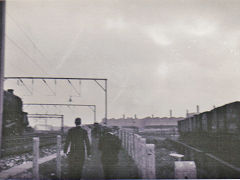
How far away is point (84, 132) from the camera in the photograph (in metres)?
6.43

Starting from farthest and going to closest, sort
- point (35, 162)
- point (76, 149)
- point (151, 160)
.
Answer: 1. point (76, 149)
2. point (35, 162)
3. point (151, 160)

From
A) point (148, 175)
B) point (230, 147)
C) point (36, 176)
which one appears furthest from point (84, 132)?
point (230, 147)

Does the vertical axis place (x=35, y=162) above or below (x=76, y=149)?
below

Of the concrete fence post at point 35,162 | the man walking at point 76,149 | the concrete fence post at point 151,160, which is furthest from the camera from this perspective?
the man walking at point 76,149

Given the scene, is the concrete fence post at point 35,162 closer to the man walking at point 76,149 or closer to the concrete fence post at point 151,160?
the man walking at point 76,149

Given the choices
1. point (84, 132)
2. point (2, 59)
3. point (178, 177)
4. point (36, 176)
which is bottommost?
point (36, 176)

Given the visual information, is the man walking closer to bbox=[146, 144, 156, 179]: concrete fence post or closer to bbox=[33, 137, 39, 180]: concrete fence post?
bbox=[33, 137, 39, 180]: concrete fence post

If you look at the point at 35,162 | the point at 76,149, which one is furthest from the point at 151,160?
the point at 35,162

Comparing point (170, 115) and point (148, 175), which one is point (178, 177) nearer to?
point (148, 175)

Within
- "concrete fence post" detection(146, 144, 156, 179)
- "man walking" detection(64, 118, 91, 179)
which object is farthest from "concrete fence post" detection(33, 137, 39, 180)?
"concrete fence post" detection(146, 144, 156, 179)

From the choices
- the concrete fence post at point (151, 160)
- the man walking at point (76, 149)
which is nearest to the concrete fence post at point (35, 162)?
the man walking at point (76, 149)

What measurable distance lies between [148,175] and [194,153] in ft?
24.0

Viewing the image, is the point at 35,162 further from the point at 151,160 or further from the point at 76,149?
the point at 151,160

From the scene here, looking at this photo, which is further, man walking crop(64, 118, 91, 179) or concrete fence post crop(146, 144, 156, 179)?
man walking crop(64, 118, 91, 179)
